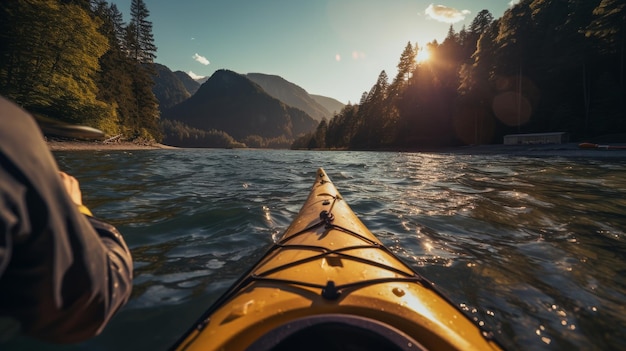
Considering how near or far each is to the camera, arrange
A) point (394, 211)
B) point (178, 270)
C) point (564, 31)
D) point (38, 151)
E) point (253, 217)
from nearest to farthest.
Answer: point (38, 151) → point (178, 270) → point (253, 217) → point (394, 211) → point (564, 31)

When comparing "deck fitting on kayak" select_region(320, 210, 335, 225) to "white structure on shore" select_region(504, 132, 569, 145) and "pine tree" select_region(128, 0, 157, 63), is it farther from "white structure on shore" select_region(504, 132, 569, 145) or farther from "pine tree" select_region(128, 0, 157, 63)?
"pine tree" select_region(128, 0, 157, 63)

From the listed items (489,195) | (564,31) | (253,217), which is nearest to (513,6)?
(564,31)

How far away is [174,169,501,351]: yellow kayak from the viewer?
1850 mm

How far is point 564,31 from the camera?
125ft

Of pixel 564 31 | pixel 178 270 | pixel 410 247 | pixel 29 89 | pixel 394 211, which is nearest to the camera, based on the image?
pixel 178 270

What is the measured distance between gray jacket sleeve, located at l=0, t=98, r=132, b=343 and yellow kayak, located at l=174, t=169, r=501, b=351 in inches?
36.8

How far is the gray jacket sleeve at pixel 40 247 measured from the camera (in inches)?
32.7

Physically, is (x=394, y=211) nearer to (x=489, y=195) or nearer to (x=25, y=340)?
(x=489, y=195)

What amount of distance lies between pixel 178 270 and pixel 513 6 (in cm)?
5360

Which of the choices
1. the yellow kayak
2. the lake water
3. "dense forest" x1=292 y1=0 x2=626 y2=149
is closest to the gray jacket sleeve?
the yellow kayak

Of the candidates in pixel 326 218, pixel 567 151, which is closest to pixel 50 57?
pixel 326 218

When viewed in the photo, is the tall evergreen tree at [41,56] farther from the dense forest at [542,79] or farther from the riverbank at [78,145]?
the dense forest at [542,79]

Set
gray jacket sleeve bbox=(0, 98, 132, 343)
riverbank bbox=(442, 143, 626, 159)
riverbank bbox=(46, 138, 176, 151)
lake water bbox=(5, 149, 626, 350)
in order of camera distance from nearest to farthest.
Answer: gray jacket sleeve bbox=(0, 98, 132, 343), lake water bbox=(5, 149, 626, 350), riverbank bbox=(442, 143, 626, 159), riverbank bbox=(46, 138, 176, 151)


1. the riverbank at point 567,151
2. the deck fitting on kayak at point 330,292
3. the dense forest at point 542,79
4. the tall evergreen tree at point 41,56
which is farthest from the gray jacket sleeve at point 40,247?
the dense forest at point 542,79
